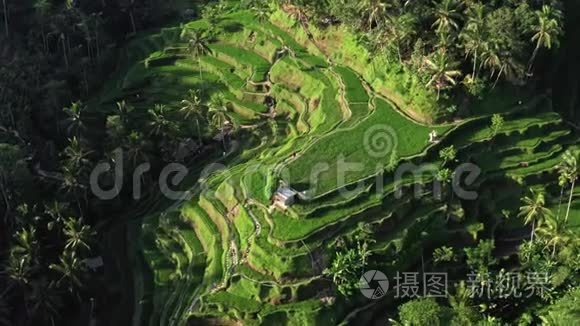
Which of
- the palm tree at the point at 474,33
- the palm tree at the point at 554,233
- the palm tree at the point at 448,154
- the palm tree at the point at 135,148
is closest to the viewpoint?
the palm tree at the point at 554,233

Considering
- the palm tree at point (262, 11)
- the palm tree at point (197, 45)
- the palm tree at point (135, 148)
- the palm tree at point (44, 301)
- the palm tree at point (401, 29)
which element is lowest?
the palm tree at point (44, 301)

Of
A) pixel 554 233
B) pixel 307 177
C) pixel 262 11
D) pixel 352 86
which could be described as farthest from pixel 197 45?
pixel 554 233

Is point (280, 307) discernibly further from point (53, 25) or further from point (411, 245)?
point (53, 25)

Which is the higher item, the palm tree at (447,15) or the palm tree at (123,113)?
the palm tree at (447,15)

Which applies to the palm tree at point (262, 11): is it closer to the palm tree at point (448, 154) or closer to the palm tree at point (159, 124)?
the palm tree at point (159, 124)

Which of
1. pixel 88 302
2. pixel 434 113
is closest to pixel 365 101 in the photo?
pixel 434 113

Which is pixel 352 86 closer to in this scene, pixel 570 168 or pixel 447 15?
pixel 447 15

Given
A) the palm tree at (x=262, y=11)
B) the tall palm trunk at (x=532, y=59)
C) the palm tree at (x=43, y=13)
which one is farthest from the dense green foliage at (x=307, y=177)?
the palm tree at (x=43, y=13)
